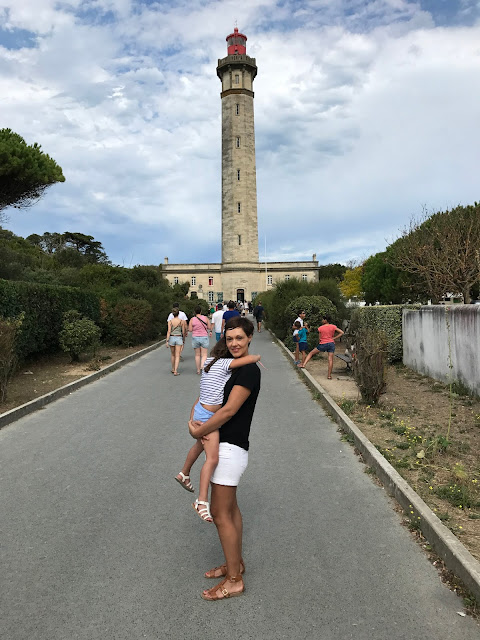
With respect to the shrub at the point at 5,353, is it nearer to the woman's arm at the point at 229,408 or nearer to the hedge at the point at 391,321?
the woman's arm at the point at 229,408

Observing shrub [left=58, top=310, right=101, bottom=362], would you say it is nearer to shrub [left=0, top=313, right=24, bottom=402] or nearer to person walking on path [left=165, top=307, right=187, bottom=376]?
person walking on path [left=165, top=307, right=187, bottom=376]

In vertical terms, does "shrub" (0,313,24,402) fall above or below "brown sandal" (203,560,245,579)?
above

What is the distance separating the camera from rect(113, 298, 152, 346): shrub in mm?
20766

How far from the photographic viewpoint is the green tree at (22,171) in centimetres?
2400

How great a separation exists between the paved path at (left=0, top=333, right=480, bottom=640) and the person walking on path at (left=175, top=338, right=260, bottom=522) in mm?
618

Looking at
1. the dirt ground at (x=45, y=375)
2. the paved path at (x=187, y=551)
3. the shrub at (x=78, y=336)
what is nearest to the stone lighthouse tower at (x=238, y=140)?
the dirt ground at (x=45, y=375)

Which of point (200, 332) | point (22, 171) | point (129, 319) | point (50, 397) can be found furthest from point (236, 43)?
point (50, 397)

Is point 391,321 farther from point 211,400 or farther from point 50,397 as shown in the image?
point 211,400

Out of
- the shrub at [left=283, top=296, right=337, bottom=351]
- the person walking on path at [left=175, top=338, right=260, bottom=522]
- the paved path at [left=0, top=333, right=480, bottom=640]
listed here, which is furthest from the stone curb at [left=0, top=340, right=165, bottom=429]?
the shrub at [left=283, top=296, right=337, bottom=351]

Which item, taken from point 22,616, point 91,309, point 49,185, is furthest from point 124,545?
point 49,185

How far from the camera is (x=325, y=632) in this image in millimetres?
2854

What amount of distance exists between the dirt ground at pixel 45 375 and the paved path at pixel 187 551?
10.3 ft

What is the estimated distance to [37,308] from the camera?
14.7 m

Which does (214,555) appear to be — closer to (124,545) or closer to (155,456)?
(124,545)
